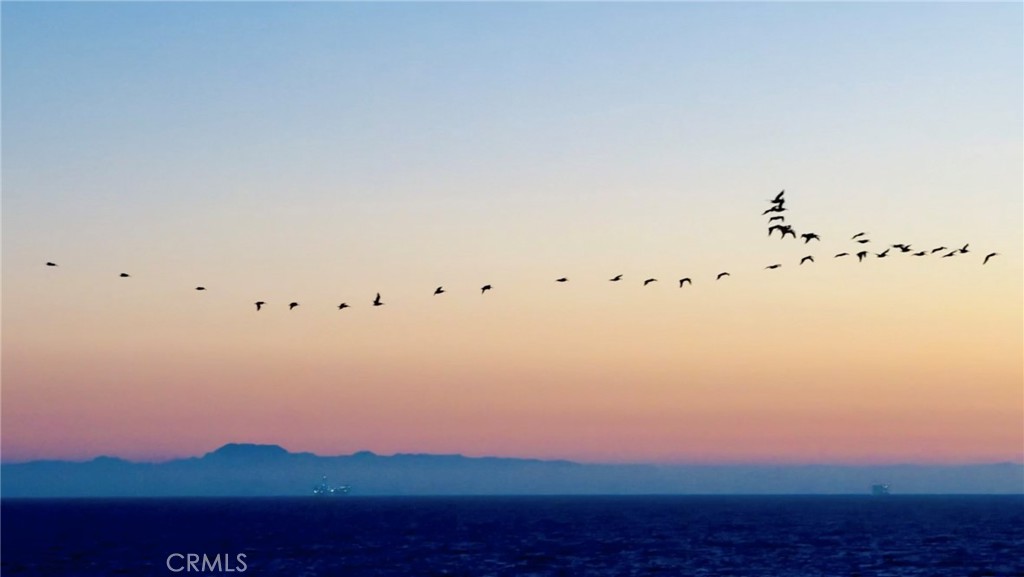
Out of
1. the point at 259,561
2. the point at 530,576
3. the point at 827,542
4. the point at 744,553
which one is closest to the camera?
the point at 530,576

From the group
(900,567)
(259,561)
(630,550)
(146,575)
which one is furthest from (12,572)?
(900,567)

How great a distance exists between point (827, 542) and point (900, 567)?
4954 centimetres

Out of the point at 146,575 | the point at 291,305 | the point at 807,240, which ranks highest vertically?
the point at 807,240

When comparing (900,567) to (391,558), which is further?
(391,558)

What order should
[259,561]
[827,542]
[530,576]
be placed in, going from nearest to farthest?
[530,576] → [259,561] → [827,542]

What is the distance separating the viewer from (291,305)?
65.8 m

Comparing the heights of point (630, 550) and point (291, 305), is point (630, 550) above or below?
below

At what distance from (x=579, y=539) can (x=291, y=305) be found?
133m

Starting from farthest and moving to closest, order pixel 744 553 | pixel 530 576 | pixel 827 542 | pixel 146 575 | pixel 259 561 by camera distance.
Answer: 1. pixel 827 542
2. pixel 744 553
3. pixel 259 561
4. pixel 146 575
5. pixel 530 576

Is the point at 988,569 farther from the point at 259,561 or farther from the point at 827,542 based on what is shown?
the point at 259,561

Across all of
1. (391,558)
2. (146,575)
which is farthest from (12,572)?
(391,558)

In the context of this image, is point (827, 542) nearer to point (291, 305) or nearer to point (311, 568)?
point (311, 568)

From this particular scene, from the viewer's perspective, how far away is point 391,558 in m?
147

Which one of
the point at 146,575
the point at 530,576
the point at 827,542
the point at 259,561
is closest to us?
the point at 530,576
